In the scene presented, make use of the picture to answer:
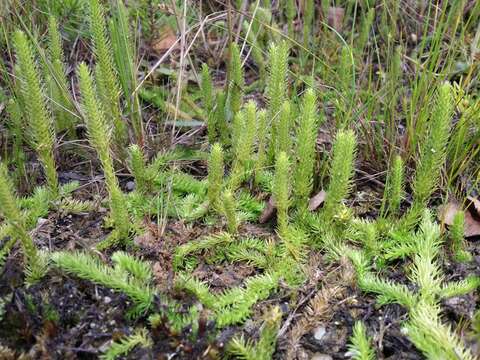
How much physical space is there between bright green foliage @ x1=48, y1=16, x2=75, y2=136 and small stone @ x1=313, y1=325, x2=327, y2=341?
1260 mm

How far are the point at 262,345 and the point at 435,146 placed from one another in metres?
0.87

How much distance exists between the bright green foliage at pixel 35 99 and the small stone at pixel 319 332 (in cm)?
108

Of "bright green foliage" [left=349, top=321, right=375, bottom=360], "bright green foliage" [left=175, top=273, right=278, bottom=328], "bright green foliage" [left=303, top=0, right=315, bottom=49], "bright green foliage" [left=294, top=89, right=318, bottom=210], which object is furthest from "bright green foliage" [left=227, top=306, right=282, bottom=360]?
"bright green foliage" [left=303, top=0, right=315, bottom=49]

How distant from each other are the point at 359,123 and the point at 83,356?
4.59 ft

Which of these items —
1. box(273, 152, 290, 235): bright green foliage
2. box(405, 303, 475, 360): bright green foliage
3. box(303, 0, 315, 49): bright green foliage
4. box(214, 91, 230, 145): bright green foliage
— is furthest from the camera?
box(303, 0, 315, 49): bright green foliage

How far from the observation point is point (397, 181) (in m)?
1.83

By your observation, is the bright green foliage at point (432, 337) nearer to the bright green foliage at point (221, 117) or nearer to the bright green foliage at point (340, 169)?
the bright green foliage at point (340, 169)

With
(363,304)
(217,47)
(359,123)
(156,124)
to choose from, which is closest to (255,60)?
(217,47)

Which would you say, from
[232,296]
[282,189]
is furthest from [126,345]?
[282,189]

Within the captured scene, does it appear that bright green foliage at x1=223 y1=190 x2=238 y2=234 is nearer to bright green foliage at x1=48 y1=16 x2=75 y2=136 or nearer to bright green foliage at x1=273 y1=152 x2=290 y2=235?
bright green foliage at x1=273 y1=152 x2=290 y2=235

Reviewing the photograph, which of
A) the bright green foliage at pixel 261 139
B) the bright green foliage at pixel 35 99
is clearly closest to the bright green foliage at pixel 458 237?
the bright green foliage at pixel 261 139

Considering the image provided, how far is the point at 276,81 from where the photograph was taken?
198 centimetres

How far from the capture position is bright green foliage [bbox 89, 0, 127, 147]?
1.87 meters

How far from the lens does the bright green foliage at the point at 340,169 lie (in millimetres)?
1697
